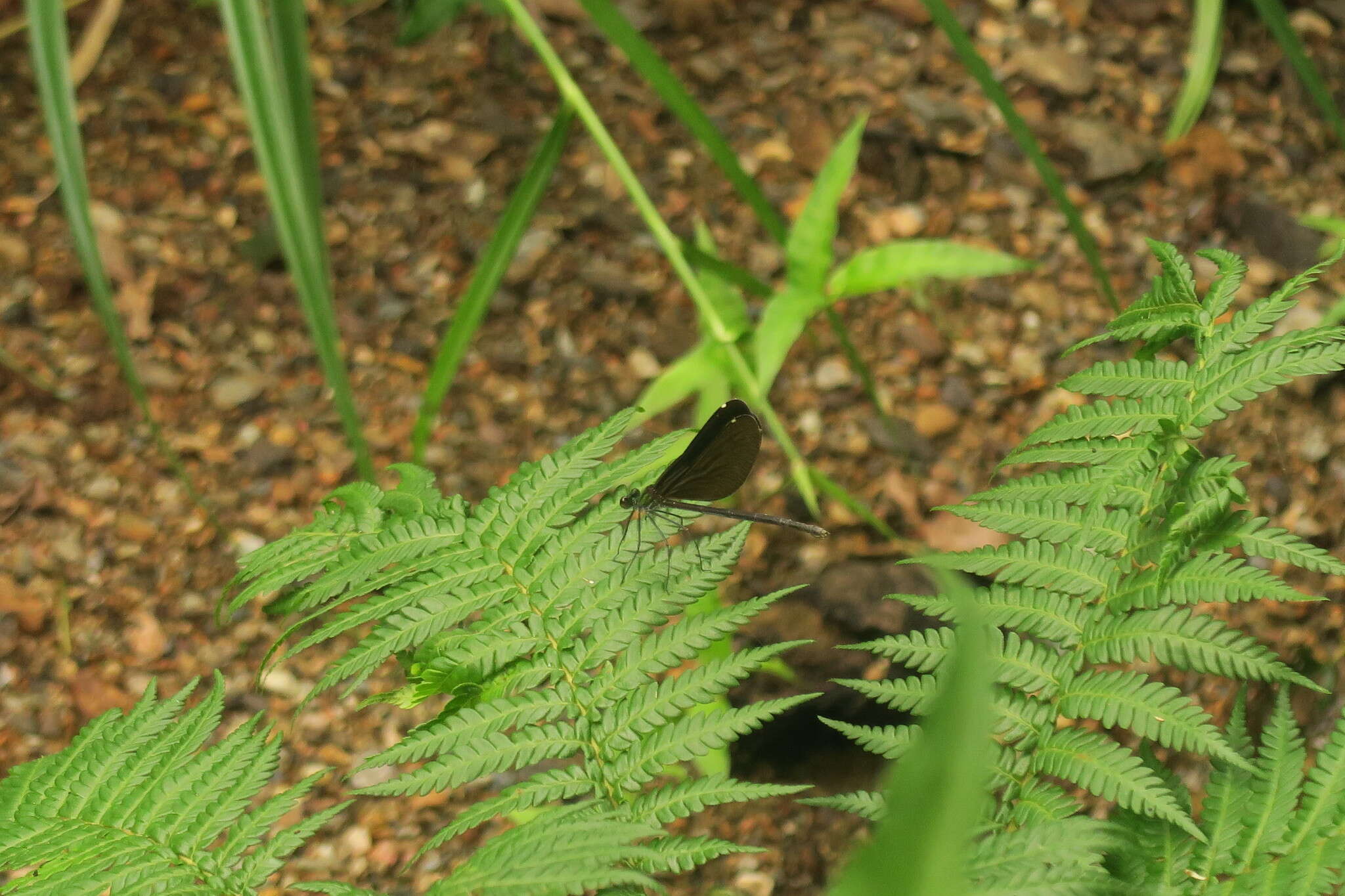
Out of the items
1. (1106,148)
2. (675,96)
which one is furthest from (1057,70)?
(675,96)

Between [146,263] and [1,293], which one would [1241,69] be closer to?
[146,263]

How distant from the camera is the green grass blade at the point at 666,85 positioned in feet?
4.42

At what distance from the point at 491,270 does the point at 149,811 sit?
0.89m

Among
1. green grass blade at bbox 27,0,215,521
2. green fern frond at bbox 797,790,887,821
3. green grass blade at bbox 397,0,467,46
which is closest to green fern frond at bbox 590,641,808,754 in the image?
green fern frond at bbox 797,790,887,821

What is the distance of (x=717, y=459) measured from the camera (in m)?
0.94

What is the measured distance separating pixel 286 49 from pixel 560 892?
887mm

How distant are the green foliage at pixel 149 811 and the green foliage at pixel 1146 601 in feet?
1.45

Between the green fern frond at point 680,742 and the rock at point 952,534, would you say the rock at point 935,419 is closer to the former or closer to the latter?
the rock at point 952,534

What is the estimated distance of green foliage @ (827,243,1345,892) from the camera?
84 centimetres

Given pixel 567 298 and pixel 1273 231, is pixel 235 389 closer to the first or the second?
pixel 567 298

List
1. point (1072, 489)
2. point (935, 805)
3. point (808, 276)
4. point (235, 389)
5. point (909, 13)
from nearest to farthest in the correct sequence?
point (935, 805) < point (1072, 489) < point (808, 276) < point (235, 389) < point (909, 13)

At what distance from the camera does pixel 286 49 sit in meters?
1.18

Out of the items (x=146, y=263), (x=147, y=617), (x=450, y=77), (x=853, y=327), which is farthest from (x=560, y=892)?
(x=450, y=77)

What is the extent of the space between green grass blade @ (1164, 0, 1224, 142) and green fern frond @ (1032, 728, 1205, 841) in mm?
1733
